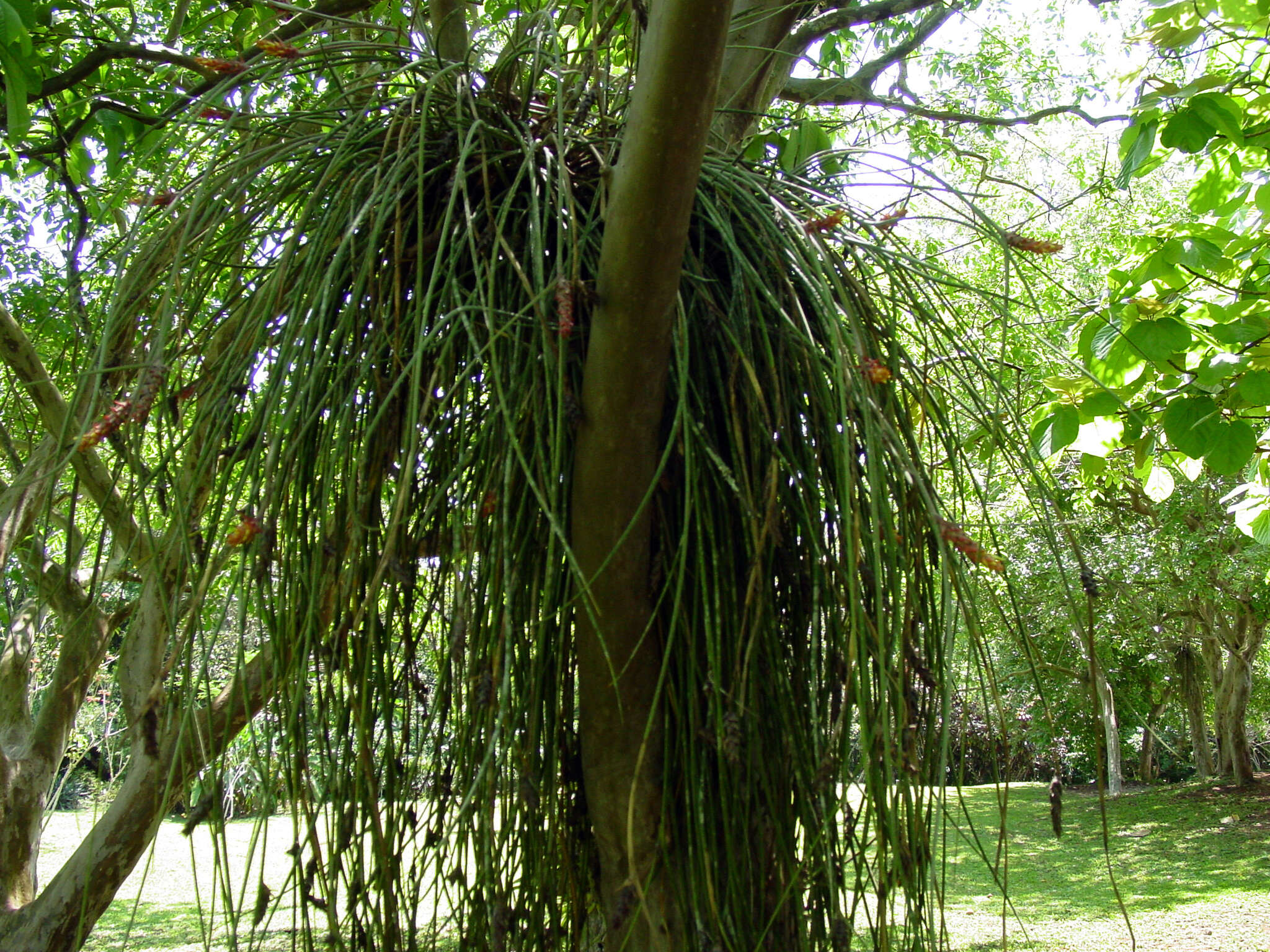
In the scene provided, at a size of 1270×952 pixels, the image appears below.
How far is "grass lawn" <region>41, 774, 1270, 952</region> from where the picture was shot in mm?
4688

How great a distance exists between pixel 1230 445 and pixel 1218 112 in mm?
564

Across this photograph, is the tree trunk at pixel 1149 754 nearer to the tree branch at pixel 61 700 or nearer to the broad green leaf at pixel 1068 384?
the broad green leaf at pixel 1068 384

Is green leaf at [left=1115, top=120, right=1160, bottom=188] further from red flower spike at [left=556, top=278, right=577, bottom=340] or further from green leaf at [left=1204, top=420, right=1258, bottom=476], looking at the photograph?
red flower spike at [left=556, top=278, right=577, bottom=340]

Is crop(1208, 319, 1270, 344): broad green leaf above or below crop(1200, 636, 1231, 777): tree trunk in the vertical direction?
above

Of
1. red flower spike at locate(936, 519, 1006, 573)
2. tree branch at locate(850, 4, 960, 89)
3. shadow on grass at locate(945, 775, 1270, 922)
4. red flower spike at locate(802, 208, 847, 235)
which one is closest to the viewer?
red flower spike at locate(936, 519, 1006, 573)

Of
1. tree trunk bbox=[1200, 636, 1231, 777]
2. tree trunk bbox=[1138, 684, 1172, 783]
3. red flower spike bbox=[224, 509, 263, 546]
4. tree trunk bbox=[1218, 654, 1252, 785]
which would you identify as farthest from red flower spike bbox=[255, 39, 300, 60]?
tree trunk bbox=[1138, 684, 1172, 783]

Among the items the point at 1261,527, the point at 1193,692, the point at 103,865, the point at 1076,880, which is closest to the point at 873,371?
the point at 1261,527

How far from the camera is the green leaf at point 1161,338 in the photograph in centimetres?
157

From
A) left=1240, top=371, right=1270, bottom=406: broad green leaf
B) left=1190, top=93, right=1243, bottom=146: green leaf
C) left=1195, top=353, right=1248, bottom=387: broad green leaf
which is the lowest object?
left=1240, top=371, right=1270, bottom=406: broad green leaf

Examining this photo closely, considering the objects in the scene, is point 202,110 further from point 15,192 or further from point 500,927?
point 15,192

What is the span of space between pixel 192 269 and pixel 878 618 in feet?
2.02

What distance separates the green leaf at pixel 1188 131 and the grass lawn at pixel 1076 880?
83.2 inches

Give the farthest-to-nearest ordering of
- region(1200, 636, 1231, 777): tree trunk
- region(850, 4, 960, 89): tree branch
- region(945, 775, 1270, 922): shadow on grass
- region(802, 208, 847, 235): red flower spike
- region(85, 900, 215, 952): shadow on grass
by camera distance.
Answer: region(1200, 636, 1231, 777): tree trunk < region(945, 775, 1270, 922): shadow on grass < region(85, 900, 215, 952): shadow on grass < region(850, 4, 960, 89): tree branch < region(802, 208, 847, 235): red flower spike

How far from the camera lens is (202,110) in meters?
0.93
